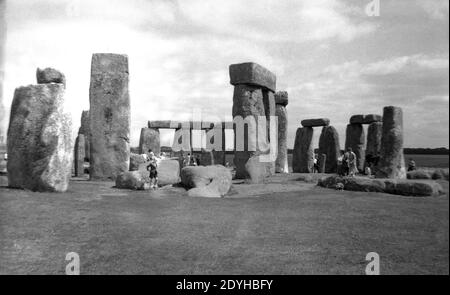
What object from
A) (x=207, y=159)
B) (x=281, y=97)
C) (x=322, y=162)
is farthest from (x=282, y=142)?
(x=207, y=159)

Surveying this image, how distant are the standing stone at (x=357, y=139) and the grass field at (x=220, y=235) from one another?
14724mm

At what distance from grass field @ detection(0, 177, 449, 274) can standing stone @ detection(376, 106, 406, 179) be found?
510 centimetres

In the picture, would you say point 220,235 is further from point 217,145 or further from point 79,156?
point 217,145

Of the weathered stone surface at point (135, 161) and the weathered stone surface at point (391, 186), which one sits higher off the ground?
the weathered stone surface at point (135, 161)

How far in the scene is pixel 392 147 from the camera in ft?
43.0

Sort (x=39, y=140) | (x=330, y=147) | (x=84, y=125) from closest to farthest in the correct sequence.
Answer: (x=39, y=140) < (x=84, y=125) < (x=330, y=147)

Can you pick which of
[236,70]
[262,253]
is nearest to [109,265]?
[262,253]

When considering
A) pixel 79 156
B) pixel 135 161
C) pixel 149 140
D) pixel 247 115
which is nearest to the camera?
pixel 247 115

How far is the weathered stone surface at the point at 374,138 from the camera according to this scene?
69.7 feet

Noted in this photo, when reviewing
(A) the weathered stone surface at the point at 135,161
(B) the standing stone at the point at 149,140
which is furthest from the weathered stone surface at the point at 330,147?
(A) the weathered stone surface at the point at 135,161

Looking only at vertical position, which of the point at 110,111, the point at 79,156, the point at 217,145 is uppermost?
the point at 110,111

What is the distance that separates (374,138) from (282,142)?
4.54 metres

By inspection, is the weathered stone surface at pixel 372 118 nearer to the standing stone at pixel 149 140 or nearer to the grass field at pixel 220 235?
the standing stone at pixel 149 140
